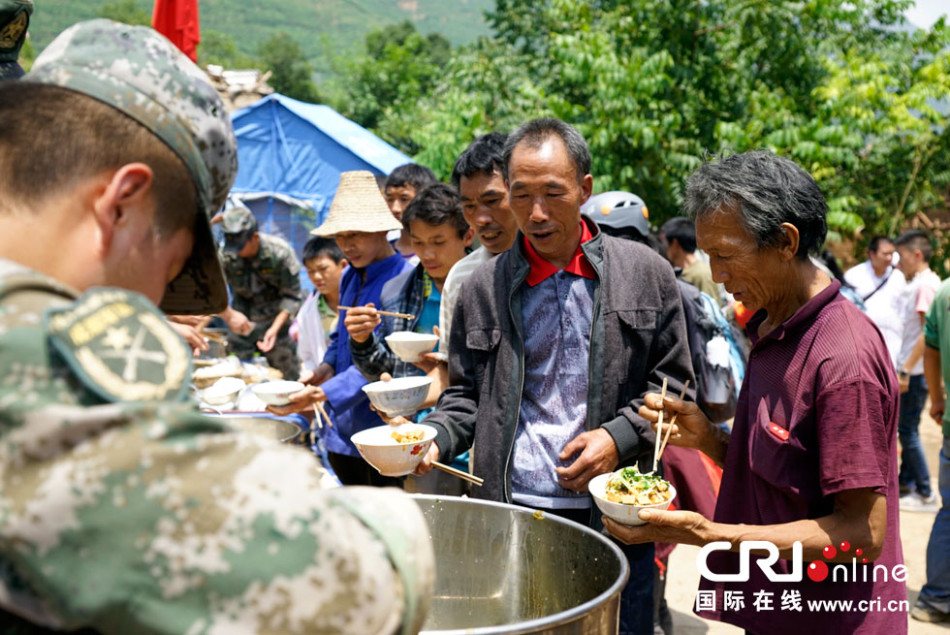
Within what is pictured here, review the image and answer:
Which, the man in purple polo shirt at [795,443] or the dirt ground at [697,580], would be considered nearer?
the man in purple polo shirt at [795,443]

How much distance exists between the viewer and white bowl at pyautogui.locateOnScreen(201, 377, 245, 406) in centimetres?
420

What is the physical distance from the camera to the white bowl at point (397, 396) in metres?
2.59

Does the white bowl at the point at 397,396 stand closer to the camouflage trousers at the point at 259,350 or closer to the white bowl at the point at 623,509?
the white bowl at the point at 623,509

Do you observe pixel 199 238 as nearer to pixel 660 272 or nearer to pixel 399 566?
pixel 399 566

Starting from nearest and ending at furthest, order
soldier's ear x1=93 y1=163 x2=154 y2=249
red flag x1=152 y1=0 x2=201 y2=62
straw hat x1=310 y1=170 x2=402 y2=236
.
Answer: soldier's ear x1=93 y1=163 x2=154 y2=249 → straw hat x1=310 y1=170 x2=402 y2=236 → red flag x1=152 y1=0 x2=201 y2=62

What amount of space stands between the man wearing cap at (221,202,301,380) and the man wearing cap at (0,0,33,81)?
12.6 ft

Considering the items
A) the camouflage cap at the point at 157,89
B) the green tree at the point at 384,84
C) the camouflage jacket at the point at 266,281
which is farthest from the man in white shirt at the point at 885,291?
the green tree at the point at 384,84

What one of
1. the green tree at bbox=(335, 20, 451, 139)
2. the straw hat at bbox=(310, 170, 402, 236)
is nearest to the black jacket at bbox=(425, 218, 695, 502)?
the straw hat at bbox=(310, 170, 402, 236)

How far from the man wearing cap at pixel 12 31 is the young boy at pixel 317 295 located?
2578 mm

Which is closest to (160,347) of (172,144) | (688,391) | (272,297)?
(172,144)

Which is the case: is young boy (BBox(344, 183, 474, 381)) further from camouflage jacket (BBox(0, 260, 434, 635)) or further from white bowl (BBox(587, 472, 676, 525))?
camouflage jacket (BBox(0, 260, 434, 635))

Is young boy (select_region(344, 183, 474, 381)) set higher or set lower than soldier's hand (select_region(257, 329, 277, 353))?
higher

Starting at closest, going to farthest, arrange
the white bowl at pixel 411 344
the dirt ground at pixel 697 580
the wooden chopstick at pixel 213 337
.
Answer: the white bowl at pixel 411 344, the dirt ground at pixel 697 580, the wooden chopstick at pixel 213 337

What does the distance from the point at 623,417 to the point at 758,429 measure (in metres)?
0.44
